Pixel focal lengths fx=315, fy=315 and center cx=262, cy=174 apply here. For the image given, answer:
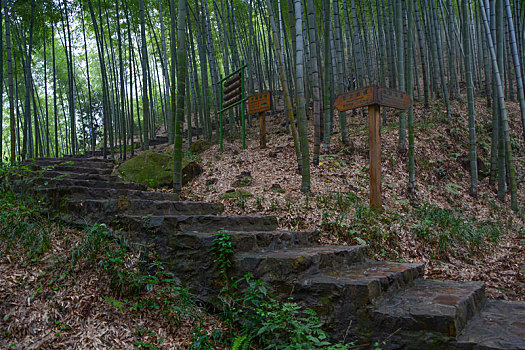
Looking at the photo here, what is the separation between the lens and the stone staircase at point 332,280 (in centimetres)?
177

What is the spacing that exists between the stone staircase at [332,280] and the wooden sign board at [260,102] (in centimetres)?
415

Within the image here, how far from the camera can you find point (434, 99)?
9.55m

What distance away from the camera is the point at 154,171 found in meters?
5.45

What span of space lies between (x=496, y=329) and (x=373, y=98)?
2.94m

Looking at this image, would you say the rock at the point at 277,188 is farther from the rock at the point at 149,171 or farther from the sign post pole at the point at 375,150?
the rock at the point at 149,171

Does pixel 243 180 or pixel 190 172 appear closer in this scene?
pixel 243 180

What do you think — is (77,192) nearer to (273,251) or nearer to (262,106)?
(273,251)

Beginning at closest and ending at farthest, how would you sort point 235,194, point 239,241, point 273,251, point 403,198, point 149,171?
point 239,241
point 273,251
point 235,194
point 403,198
point 149,171

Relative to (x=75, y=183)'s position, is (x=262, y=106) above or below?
above

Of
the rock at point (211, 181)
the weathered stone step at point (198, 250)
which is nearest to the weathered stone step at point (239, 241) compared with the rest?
the weathered stone step at point (198, 250)

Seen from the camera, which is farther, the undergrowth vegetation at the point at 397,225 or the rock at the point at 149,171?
the rock at the point at 149,171

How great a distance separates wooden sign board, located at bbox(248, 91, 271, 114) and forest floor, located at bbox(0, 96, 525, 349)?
855mm

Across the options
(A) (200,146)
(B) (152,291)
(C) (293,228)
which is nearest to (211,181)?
(C) (293,228)

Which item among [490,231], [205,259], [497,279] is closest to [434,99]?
[490,231]
